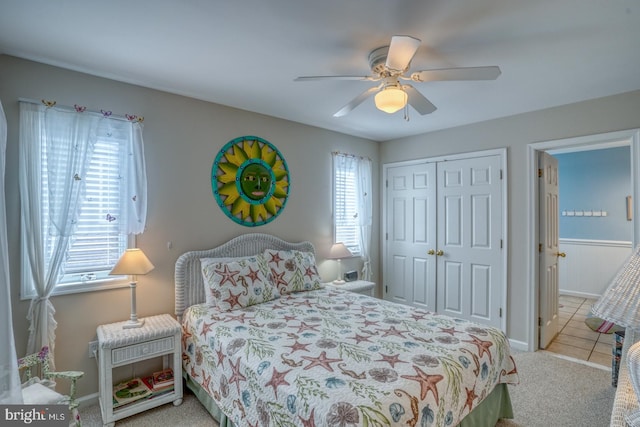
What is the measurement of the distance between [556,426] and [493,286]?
1676 millimetres

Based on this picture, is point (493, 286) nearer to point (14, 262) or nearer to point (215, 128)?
point (215, 128)

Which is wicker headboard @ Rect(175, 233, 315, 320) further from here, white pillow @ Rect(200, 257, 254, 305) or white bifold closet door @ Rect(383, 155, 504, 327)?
white bifold closet door @ Rect(383, 155, 504, 327)

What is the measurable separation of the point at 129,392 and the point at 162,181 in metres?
1.69

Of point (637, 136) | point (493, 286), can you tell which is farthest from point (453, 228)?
point (637, 136)

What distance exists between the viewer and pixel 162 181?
2.86m

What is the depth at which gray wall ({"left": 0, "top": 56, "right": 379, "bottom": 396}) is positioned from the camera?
7.33 feet

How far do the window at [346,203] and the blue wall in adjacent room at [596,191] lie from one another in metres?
4.08

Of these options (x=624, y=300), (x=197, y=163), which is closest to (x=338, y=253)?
(x=197, y=163)

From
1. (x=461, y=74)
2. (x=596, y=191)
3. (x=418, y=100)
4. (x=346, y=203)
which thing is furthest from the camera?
(x=596, y=191)

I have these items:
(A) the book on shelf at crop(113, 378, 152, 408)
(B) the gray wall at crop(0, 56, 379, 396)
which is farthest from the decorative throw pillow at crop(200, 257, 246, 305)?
(A) the book on shelf at crop(113, 378, 152, 408)

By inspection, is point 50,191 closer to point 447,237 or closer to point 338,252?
point 338,252

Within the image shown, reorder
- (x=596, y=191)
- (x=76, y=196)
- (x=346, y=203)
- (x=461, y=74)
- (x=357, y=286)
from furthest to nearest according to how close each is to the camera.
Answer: (x=596, y=191) < (x=346, y=203) < (x=357, y=286) < (x=76, y=196) < (x=461, y=74)

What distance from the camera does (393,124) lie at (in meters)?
3.95

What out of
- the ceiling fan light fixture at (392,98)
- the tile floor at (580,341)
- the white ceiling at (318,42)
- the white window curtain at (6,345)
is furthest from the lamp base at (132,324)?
the tile floor at (580,341)
